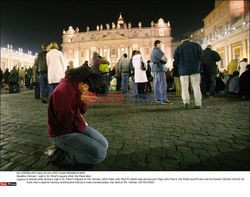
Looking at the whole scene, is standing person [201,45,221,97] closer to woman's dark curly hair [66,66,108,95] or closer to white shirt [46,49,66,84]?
white shirt [46,49,66,84]

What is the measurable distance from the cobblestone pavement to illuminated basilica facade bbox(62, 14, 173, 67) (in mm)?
67795

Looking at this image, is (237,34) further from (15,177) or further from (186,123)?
(15,177)

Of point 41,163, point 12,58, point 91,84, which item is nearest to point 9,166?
point 41,163

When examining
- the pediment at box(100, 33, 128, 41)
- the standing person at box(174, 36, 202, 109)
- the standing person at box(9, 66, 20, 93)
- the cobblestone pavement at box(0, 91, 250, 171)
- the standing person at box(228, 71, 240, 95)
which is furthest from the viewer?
the pediment at box(100, 33, 128, 41)

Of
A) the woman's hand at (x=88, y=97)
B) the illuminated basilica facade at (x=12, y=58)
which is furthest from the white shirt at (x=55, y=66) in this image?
the illuminated basilica facade at (x=12, y=58)

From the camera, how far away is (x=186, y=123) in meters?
4.33

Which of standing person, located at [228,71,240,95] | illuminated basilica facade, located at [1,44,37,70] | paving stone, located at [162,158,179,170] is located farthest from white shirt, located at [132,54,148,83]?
illuminated basilica facade, located at [1,44,37,70]

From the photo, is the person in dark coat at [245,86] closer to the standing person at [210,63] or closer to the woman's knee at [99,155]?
the standing person at [210,63]

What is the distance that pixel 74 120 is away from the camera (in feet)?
8.04

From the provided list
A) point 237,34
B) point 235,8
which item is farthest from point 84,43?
point 237,34

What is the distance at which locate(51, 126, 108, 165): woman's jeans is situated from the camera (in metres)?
2.38

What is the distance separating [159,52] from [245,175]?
503cm

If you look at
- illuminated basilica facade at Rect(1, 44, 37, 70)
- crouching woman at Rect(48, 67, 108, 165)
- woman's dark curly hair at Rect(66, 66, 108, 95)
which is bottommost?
crouching woman at Rect(48, 67, 108, 165)

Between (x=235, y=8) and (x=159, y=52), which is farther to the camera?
(x=235, y=8)
